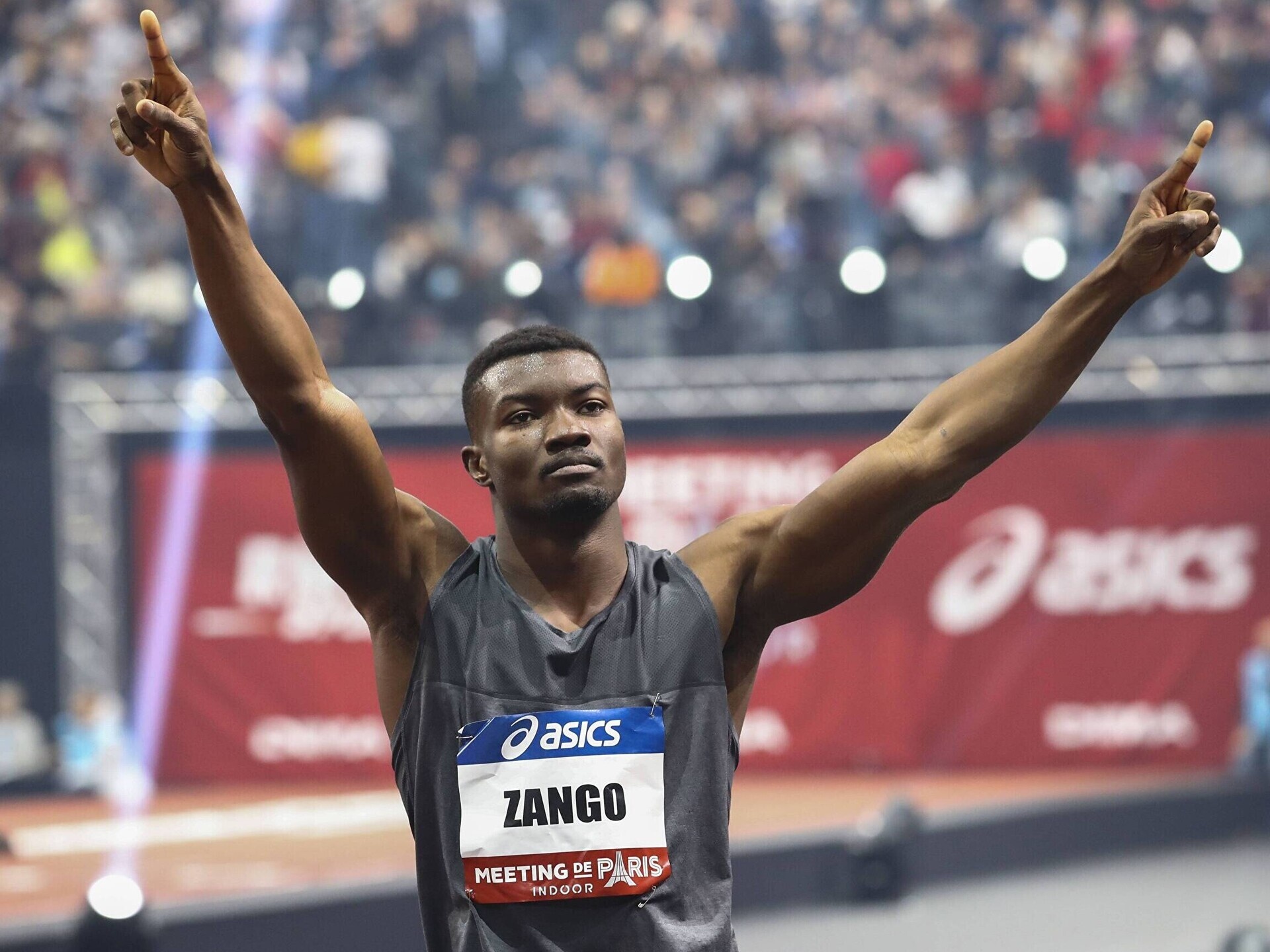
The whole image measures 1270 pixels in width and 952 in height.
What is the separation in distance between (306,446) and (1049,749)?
26.3ft

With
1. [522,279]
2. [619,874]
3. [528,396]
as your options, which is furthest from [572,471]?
[522,279]

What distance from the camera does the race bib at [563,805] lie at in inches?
89.0

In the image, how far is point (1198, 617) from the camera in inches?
369

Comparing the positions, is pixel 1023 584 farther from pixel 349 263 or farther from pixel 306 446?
pixel 306 446

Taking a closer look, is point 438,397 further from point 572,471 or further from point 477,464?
point 572,471

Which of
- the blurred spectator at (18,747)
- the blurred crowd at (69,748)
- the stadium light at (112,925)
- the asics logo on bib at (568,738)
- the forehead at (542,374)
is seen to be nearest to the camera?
the asics logo on bib at (568,738)

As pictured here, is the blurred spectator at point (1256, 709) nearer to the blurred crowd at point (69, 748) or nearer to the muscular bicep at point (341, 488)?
the blurred crowd at point (69, 748)

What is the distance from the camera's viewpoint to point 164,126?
218 centimetres

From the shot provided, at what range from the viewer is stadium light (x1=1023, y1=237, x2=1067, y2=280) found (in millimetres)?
9570

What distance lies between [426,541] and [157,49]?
0.84 meters

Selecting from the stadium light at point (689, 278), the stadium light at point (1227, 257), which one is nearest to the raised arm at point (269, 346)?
the stadium light at point (689, 278)

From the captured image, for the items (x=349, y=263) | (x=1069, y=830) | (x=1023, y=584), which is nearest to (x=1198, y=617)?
(x=1023, y=584)

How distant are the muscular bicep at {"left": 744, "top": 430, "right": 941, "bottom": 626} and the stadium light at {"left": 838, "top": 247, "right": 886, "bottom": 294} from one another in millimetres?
7399

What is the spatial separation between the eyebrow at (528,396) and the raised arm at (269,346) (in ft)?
0.74
